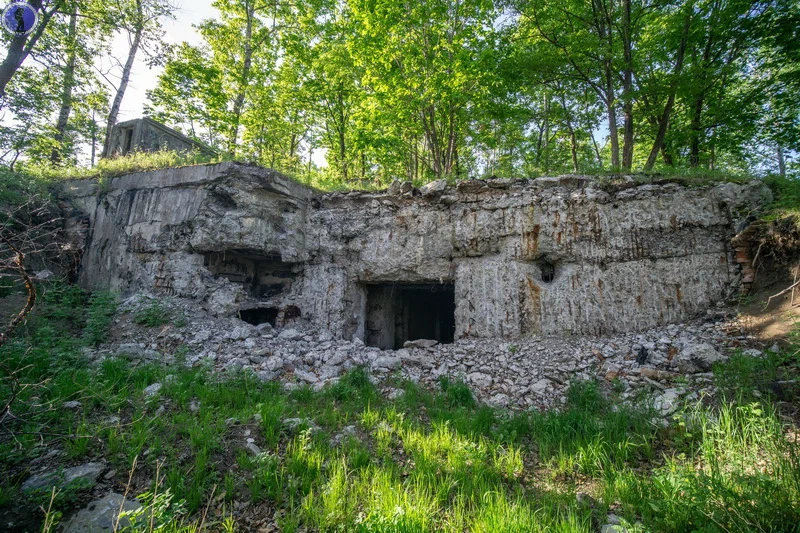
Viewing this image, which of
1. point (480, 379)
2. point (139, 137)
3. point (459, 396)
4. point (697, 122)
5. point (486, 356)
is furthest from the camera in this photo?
point (139, 137)

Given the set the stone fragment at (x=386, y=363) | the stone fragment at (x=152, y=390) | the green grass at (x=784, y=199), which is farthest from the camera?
the stone fragment at (x=386, y=363)

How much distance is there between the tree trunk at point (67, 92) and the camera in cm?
907

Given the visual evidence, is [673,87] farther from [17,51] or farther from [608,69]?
[17,51]

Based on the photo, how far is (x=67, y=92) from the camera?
1137cm

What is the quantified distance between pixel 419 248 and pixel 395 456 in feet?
14.6

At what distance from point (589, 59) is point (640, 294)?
6.20 m

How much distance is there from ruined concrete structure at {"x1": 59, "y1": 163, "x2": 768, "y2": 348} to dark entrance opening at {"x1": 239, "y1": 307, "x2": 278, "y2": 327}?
4cm

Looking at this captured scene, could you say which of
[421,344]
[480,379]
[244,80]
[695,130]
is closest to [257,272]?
[421,344]

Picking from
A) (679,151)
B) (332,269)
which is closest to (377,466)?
(332,269)

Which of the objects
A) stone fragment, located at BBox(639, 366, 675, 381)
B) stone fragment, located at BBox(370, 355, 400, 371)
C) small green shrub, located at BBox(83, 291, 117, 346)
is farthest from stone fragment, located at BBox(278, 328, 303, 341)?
stone fragment, located at BBox(639, 366, 675, 381)

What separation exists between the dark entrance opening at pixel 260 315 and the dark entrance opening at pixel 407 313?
2.18 metres

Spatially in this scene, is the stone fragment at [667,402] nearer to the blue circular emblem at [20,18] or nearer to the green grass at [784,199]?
the green grass at [784,199]

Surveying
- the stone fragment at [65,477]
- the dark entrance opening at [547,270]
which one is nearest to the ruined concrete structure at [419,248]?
the dark entrance opening at [547,270]

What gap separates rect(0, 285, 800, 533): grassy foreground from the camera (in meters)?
2.36
